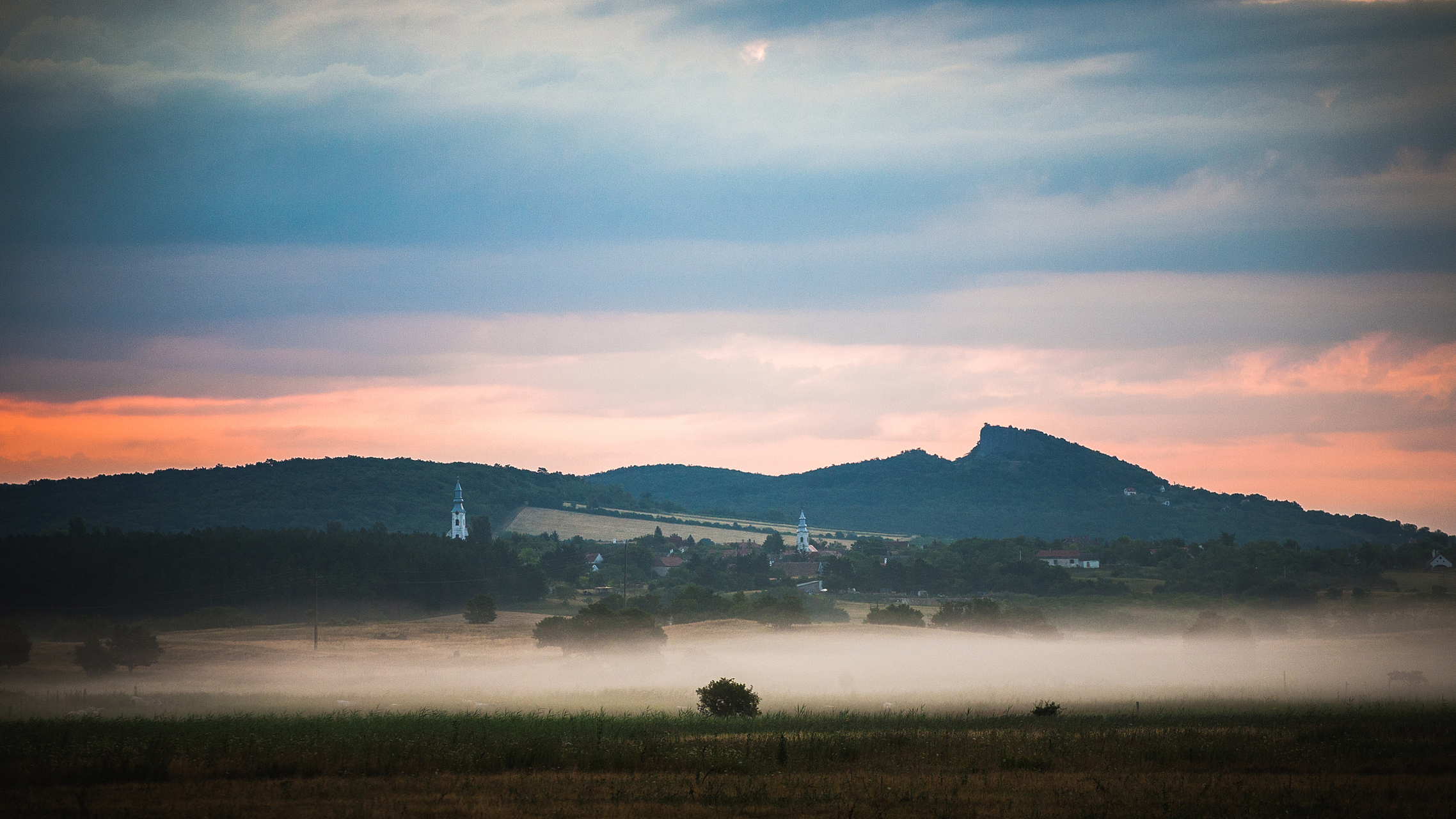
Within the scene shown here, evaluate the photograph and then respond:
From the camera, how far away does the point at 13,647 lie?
341 feet

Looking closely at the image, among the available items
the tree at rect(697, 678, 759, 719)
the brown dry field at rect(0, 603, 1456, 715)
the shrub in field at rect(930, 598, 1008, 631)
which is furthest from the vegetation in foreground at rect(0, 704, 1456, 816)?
the shrub in field at rect(930, 598, 1008, 631)

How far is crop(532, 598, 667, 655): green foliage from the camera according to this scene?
117m

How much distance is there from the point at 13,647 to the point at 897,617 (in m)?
103

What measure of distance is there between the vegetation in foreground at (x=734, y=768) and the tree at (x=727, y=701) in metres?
9.87

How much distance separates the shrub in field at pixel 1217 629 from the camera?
138m

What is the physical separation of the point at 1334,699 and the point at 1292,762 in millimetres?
35756

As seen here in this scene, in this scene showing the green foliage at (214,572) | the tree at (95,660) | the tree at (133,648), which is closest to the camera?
the tree at (95,660)

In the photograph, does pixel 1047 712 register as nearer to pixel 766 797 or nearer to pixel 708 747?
pixel 708 747

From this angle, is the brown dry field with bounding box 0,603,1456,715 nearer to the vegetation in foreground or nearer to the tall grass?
the tall grass

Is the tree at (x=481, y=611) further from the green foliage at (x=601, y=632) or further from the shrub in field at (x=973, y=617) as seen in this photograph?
the shrub in field at (x=973, y=617)

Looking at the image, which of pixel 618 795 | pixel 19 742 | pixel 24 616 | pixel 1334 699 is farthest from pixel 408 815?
pixel 24 616

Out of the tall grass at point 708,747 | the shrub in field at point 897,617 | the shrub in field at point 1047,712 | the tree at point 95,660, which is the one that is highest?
the tall grass at point 708,747

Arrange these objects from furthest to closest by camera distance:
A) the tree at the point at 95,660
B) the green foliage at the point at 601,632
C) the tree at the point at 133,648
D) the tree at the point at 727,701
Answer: the green foliage at the point at 601,632 → the tree at the point at 133,648 → the tree at the point at 95,660 → the tree at the point at 727,701

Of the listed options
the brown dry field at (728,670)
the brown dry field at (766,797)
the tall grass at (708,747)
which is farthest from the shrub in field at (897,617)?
the brown dry field at (766,797)
